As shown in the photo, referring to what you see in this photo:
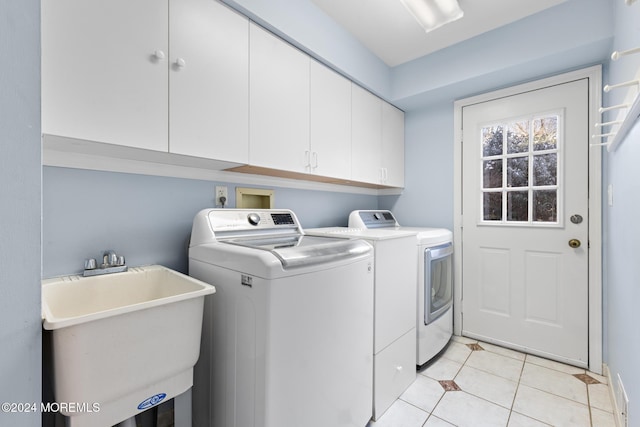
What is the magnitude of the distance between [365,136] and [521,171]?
132 centimetres

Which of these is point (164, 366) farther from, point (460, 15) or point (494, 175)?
point (494, 175)

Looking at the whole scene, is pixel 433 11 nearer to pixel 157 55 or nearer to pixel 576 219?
pixel 157 55

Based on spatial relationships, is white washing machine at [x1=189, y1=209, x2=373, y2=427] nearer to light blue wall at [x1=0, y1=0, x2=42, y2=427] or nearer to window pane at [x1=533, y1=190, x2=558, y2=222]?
light blue wall at [x1=0, y1=0, x2=42, y2=427]

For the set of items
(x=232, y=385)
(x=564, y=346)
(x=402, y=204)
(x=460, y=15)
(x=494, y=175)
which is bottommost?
(x=564, y=346)

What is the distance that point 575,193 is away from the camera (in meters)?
2.08

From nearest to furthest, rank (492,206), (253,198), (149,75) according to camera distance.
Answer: (149,75)
(253,198)
(492,206)

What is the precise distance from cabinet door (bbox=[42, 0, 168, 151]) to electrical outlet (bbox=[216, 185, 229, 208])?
1.78ft

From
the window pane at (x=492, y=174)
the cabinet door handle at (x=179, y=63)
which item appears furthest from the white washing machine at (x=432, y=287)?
the cabinet door handle at (x=179, y=63)

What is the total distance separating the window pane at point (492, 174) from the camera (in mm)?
2432

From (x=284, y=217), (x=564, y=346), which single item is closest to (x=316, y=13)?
(x=284, y=217)

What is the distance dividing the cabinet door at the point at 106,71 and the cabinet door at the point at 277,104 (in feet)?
1.50

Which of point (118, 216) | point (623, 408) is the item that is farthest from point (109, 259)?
point (623, 408)

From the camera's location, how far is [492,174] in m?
2.46

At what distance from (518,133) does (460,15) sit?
1.09m
